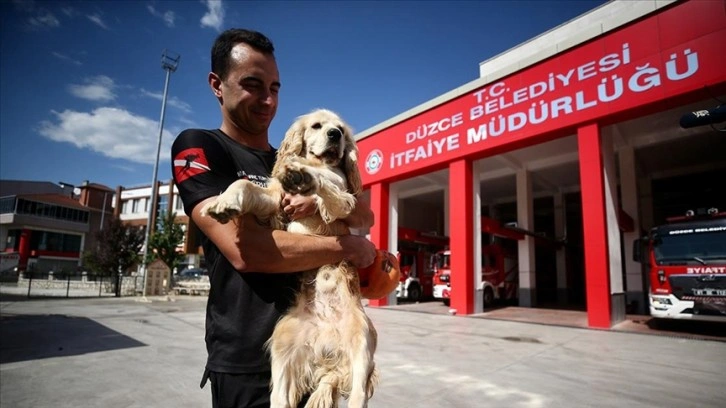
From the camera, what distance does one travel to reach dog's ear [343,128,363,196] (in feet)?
8.32

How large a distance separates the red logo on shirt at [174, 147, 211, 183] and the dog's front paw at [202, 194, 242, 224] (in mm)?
187

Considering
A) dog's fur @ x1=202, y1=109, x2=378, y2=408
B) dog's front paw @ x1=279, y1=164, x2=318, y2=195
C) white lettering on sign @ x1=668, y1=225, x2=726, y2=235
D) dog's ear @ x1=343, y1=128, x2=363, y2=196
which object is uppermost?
white lettering on sign @ x1=668, y1=225, x2=726, y2=235

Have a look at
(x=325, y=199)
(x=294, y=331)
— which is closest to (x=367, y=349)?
(x=294, y=331)

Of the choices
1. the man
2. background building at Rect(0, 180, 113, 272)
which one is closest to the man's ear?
the man

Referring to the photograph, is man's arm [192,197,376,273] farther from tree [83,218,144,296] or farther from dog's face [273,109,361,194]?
tree [83,218,144,296]

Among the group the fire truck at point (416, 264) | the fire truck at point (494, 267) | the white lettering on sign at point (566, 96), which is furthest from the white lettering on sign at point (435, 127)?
the fire truck at point (416, 264)

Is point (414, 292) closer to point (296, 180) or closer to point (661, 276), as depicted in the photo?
point (661, 276)

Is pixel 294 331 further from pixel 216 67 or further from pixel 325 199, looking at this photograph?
pixel 216 67

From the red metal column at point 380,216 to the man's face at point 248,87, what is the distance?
1451 centimetres

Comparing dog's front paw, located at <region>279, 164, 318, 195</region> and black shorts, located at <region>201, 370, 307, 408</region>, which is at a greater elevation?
dog's front paw, located at <region>279, 164, 318, 195</region>

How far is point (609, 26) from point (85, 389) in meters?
14.2

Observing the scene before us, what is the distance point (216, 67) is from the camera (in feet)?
6.45

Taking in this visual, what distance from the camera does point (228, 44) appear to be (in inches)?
76.4

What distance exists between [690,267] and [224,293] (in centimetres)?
1174
